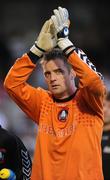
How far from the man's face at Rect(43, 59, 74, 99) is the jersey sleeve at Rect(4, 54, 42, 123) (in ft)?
0.32

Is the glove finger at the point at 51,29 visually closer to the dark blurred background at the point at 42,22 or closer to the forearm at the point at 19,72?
the forearm at the point at 19,72

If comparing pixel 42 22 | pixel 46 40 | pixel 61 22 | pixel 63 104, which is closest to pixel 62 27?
pixel 61 22

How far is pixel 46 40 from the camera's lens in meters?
2.85

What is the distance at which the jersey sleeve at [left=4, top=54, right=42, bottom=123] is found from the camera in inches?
115

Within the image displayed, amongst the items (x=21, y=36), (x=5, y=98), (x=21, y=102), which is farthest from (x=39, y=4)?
(x=21, y=102)

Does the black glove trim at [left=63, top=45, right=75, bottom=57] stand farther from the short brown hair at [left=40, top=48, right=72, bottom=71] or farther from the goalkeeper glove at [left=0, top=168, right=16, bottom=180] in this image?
the goalkeeper glove at [left=0, top=168, right=16, bottom=180]

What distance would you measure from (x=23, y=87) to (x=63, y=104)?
217 mm

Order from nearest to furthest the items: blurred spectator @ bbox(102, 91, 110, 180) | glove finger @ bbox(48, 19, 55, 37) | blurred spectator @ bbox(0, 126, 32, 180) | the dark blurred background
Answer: glove finger @ bbox(48, 19, 55, 37) < blurred spectator @ bbox(0, 126, 32, 180) < blurred spectator @ bbox(102, 91, 110, 180) < the dark blurred background

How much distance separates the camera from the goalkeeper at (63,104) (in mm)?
2752

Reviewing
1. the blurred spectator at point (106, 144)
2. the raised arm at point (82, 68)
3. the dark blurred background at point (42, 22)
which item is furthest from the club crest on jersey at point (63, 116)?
the dark blurred background at point (42, 22)

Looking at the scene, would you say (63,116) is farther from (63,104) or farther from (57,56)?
(57,56)

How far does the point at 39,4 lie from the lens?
6172mm

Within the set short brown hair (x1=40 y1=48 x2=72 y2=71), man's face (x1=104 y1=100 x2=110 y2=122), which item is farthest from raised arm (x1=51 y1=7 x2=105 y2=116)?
man's face (x1=104 y1=100 x2=110 y2=122)

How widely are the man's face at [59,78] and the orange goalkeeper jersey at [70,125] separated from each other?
48mm
